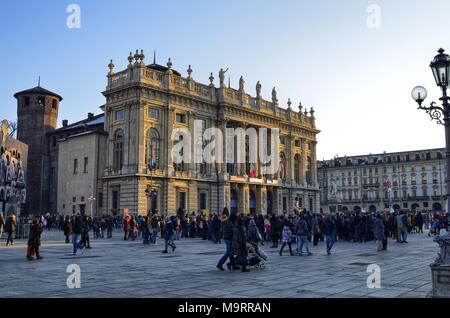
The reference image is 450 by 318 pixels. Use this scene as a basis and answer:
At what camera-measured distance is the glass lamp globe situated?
10.2m

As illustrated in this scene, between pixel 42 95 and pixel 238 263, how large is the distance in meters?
55.9

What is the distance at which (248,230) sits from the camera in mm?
15516

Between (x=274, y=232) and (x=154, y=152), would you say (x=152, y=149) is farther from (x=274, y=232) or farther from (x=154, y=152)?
(x=274, y=232)

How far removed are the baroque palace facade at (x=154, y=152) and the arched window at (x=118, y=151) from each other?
0.10m

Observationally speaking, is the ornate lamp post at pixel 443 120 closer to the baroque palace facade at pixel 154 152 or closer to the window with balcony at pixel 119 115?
the baroque palace facade at pixel 154 152

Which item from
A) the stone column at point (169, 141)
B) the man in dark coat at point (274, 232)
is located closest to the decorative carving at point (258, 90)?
the stone column at point (169, 141)

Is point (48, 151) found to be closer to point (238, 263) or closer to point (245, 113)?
point (245, 113)

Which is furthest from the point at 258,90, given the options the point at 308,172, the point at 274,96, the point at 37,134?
the point at 37,134

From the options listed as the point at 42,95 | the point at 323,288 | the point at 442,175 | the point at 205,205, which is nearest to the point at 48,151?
the point at 42,95

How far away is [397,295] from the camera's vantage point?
8773mm

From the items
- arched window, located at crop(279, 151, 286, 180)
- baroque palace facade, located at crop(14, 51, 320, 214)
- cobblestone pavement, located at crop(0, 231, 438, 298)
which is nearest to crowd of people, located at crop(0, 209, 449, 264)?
cobblestone pavement, located at crop(0, 231, 438, 298)

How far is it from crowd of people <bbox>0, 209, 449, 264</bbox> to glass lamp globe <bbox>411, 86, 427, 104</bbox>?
9.32 ft

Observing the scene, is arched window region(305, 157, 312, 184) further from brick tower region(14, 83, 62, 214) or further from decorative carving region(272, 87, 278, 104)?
brick tower region(14, 83, 62, 214)

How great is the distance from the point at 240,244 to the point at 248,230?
242cm
